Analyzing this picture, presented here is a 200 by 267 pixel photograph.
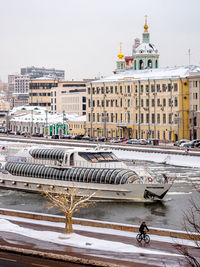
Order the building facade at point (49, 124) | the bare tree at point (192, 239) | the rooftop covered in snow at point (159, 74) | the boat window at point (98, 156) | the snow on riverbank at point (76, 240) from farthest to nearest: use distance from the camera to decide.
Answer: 1. the building facade at point (49, 124)
2. the rooftop covered in snow at point (159, 74)
3. the boat window at point (98, 156)
4. the snow on riverbank at point (76, 240)
5. the bare tree at point (192, 239)

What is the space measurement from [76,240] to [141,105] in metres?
100.0

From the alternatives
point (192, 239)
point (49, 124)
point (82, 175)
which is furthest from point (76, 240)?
point (49, 124)

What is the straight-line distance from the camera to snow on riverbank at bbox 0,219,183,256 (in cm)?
3631

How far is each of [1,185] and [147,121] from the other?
65.8 metres

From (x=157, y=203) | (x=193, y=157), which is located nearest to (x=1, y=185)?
(x=157, y=203)

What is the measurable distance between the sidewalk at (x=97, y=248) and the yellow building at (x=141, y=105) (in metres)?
87.8

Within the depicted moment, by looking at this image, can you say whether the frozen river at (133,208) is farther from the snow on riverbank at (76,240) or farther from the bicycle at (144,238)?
the snow on riverbank at (76,240)

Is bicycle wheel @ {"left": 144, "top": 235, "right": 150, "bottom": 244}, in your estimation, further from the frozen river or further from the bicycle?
the frozen river

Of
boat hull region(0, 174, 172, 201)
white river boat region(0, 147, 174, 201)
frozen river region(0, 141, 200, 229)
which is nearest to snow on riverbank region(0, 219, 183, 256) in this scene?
frozen river region(0, 141, 200, 229)

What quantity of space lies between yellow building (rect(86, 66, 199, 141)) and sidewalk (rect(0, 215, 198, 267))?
288 feet

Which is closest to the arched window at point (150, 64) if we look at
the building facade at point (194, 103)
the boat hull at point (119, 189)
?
the building facade at point (194, 103)

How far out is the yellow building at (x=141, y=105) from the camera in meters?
129

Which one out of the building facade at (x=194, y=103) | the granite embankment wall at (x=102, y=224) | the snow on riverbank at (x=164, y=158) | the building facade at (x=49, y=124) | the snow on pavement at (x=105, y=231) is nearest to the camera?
the snow on pavement at (x=105, y=231)

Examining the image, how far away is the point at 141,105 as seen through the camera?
13762 centimetres
